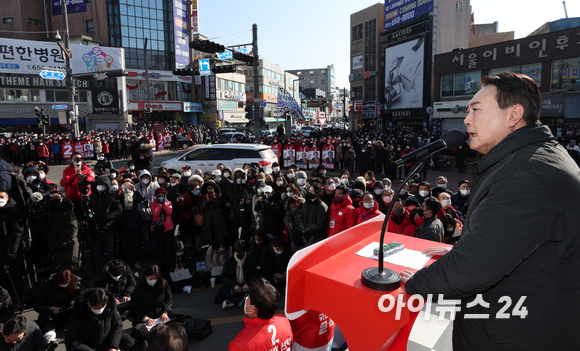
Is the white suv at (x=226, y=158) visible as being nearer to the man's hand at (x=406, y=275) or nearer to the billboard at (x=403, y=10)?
the man's hand at (x=406, y=275)

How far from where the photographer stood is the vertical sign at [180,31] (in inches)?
2064

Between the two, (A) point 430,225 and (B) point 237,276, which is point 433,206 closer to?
(A) point 430,225

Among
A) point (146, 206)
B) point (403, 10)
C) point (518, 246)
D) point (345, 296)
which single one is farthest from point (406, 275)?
point (403, 10)

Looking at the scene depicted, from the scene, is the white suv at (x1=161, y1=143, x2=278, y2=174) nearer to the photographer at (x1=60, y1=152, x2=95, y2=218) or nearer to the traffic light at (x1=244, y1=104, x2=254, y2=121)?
the photographer at (x1=60, y1=152, x2=95, y2=218)

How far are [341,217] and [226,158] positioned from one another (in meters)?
8.21

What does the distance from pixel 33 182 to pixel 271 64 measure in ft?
234

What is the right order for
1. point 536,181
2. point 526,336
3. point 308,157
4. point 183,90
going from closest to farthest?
point 536,181, point 526,336, point 308,157, point 183,90

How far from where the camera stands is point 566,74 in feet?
76.3

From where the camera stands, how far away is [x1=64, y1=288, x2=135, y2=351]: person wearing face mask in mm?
4270

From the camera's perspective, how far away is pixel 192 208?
26.6ft

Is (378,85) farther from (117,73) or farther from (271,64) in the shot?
(117,73)

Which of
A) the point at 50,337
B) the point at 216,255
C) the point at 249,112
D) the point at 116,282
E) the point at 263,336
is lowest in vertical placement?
the point at 50,337

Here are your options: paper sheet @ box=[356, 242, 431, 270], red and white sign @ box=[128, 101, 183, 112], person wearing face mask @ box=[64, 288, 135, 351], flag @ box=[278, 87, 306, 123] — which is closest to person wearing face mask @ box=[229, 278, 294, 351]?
paper sheet @ box=[356, 242, 431, 270]

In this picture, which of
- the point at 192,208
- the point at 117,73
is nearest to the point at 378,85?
the point at 117,73
